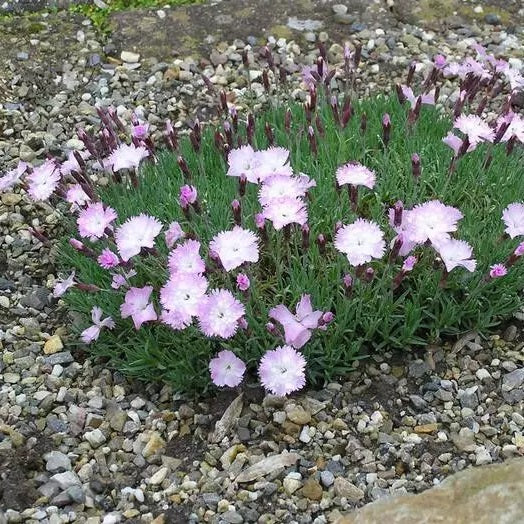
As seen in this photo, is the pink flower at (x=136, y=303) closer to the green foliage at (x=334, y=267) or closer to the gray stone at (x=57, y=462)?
the green foliage at (x=334, y=267)

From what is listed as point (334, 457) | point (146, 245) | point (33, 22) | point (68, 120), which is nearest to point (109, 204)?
point (146, 245)

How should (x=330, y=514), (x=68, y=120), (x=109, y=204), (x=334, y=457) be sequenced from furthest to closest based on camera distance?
(x=68, y=120) → (x=109, y=204) → (x=334, y=457) → (x=330, y=514)

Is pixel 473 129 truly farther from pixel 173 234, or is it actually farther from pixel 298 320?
pixel 173 234

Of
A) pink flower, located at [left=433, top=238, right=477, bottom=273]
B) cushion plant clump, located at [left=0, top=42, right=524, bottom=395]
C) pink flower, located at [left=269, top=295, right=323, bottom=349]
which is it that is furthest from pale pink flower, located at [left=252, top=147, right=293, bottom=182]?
pink flower, located at [left=433, top=238, right=477, bottom=273]

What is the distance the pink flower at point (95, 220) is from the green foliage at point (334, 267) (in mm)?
194

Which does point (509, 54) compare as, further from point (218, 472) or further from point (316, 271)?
point (218, 472)

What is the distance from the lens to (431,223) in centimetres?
239

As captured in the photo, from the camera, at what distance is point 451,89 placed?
4004 millimetres

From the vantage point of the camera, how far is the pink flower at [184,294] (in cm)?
232

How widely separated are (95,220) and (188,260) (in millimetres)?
359

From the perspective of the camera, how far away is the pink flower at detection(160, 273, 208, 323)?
2324mm

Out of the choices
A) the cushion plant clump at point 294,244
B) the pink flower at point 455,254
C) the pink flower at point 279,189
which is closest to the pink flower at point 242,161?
the cushion plant clump at point 294,244

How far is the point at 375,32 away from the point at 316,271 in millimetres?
2055

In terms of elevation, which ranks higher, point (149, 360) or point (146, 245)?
point (146, 245)
